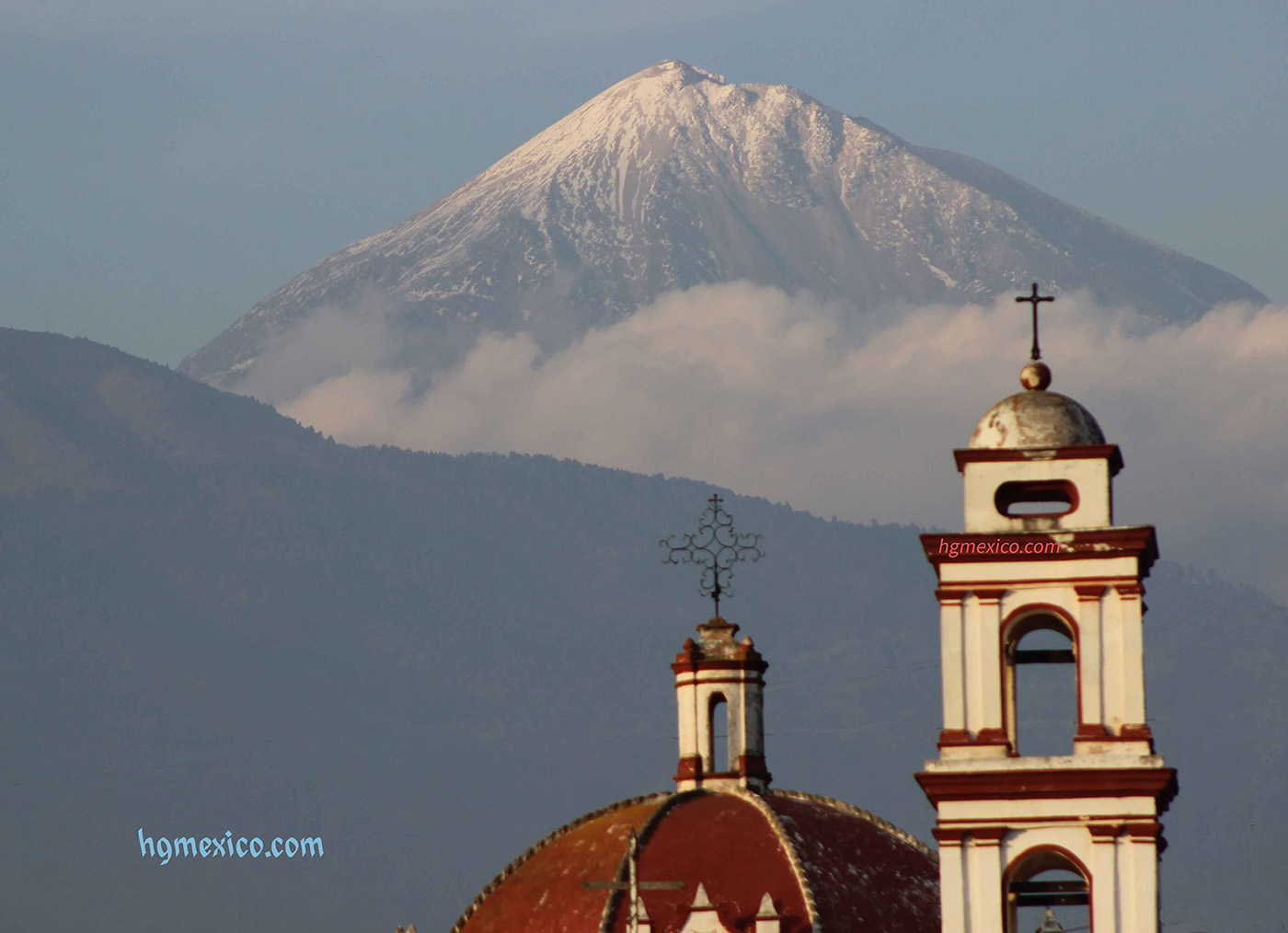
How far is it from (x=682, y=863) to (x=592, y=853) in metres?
1.79

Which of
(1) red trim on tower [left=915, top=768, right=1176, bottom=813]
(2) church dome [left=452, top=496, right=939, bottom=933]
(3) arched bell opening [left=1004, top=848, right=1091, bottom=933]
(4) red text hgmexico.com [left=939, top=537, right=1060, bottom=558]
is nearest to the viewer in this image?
(1) red trim on tower [left=915, top=768, right=1176, bottom=813]

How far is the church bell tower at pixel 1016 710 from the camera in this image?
4484cm

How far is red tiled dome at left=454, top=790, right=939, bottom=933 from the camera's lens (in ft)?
179

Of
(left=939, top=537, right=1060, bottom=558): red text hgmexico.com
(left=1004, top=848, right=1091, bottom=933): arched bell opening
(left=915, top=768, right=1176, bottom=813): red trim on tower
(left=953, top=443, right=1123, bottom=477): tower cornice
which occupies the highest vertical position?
(left=953, top=443, right=1123, bottom=477): tower cornice

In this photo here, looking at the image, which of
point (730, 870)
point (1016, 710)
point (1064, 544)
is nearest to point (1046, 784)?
point (1016, 710)

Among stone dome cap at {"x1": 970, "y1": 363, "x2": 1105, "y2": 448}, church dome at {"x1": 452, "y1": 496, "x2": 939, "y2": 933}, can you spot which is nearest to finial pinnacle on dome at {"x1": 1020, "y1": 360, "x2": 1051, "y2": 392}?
stone dome cap at {"x1": 970, "y1": 363, "x2": 1105, "y2": 448}

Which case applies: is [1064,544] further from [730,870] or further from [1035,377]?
[730,870]

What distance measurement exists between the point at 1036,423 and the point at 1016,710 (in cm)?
394

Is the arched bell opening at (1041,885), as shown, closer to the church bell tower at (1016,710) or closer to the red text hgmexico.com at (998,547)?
the church bell tower at (1016,710)

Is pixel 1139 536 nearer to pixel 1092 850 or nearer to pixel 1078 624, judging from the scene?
pixel 1078 624

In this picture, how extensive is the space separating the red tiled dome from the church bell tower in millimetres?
8629

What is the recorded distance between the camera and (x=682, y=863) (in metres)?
55.3

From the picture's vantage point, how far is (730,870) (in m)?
55.2

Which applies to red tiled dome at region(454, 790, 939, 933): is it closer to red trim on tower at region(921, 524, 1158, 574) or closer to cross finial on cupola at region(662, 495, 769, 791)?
cross finial on cupola at region(662, 495, 769, 791)
